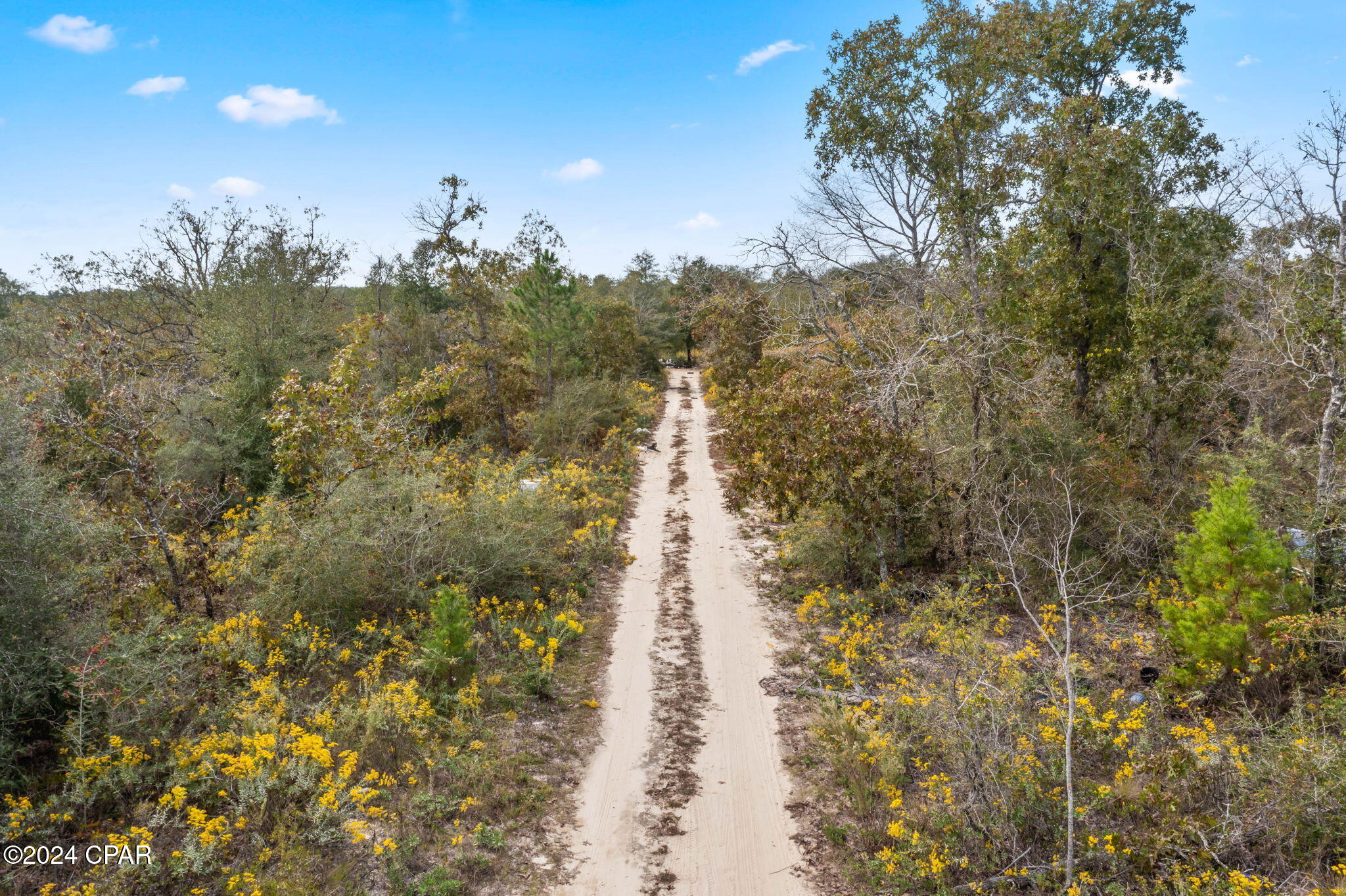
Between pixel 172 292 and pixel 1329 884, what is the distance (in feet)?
107

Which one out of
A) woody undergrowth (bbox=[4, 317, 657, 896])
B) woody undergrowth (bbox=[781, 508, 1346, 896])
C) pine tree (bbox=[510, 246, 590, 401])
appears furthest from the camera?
pine tree (bbox=[510, 246, 590, 401])

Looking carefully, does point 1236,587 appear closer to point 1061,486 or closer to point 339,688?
point 1061,486

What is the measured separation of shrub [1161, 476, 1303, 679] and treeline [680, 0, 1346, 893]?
1.0 inches

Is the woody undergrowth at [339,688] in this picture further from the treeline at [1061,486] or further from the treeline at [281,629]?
the treeline at [1061,486]

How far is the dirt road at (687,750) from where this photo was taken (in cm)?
523

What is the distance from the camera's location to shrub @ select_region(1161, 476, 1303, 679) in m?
6.20

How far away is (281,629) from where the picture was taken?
8016 mm

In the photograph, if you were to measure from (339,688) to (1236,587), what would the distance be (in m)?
9.21

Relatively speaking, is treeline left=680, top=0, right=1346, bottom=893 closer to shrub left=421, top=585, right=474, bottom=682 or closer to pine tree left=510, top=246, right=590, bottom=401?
shrub left=421, top=585, right=474, bottom=682

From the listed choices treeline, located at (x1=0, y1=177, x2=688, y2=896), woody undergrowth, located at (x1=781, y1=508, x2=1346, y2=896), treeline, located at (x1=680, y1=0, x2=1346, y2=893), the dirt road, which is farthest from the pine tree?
woody undergrowth, located at (x1=781, y1=508, x2=1346, y2=896)

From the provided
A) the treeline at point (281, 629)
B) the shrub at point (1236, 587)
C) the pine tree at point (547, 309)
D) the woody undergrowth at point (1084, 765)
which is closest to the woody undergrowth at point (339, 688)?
the treeline at point (281, 629)

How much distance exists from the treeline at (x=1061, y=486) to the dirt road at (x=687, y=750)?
0.64 meters

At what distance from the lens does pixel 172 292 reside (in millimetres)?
24859

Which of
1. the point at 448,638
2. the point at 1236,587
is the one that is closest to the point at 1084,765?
the point at 1236,587
